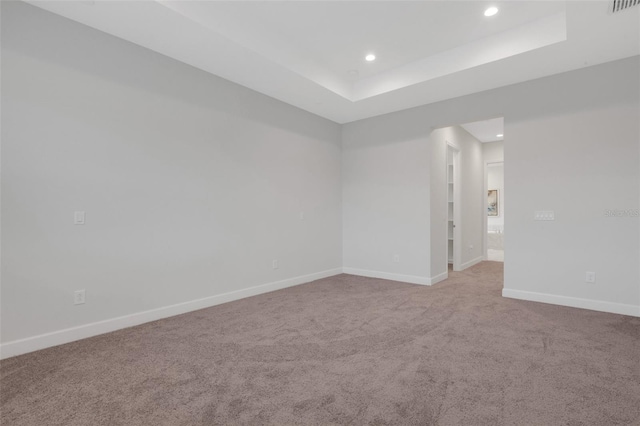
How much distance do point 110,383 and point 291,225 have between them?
3.07 m

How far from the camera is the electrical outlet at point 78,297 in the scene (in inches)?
107

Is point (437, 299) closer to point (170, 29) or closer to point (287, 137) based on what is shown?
point (287, 137)

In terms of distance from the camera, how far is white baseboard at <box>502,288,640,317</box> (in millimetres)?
3314

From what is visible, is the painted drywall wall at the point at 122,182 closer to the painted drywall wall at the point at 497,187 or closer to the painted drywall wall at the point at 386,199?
the painted drywall wall at the point at 386,199

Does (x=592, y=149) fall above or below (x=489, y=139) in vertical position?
below

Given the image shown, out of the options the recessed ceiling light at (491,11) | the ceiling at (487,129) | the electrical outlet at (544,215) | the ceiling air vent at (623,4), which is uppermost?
the recessed ceiling light at (491,11)

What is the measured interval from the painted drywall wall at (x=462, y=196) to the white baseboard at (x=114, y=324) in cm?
272

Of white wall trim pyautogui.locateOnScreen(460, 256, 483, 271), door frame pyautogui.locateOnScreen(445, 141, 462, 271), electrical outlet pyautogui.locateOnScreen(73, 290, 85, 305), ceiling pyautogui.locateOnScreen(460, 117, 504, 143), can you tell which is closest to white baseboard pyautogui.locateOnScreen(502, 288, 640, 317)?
door frame pyautogui.locateOnScreen(445, 141, 462, 271)

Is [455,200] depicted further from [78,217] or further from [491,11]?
[78,217]

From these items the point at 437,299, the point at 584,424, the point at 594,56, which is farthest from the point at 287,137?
the point at 584,424

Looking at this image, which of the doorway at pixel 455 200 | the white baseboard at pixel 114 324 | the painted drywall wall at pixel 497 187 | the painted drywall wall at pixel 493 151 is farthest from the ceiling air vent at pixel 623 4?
the painted drywall wall at pixel 497 187

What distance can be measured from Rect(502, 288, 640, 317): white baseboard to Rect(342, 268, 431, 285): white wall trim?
112 cm

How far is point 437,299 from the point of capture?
400 cm

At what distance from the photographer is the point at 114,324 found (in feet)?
9.62
